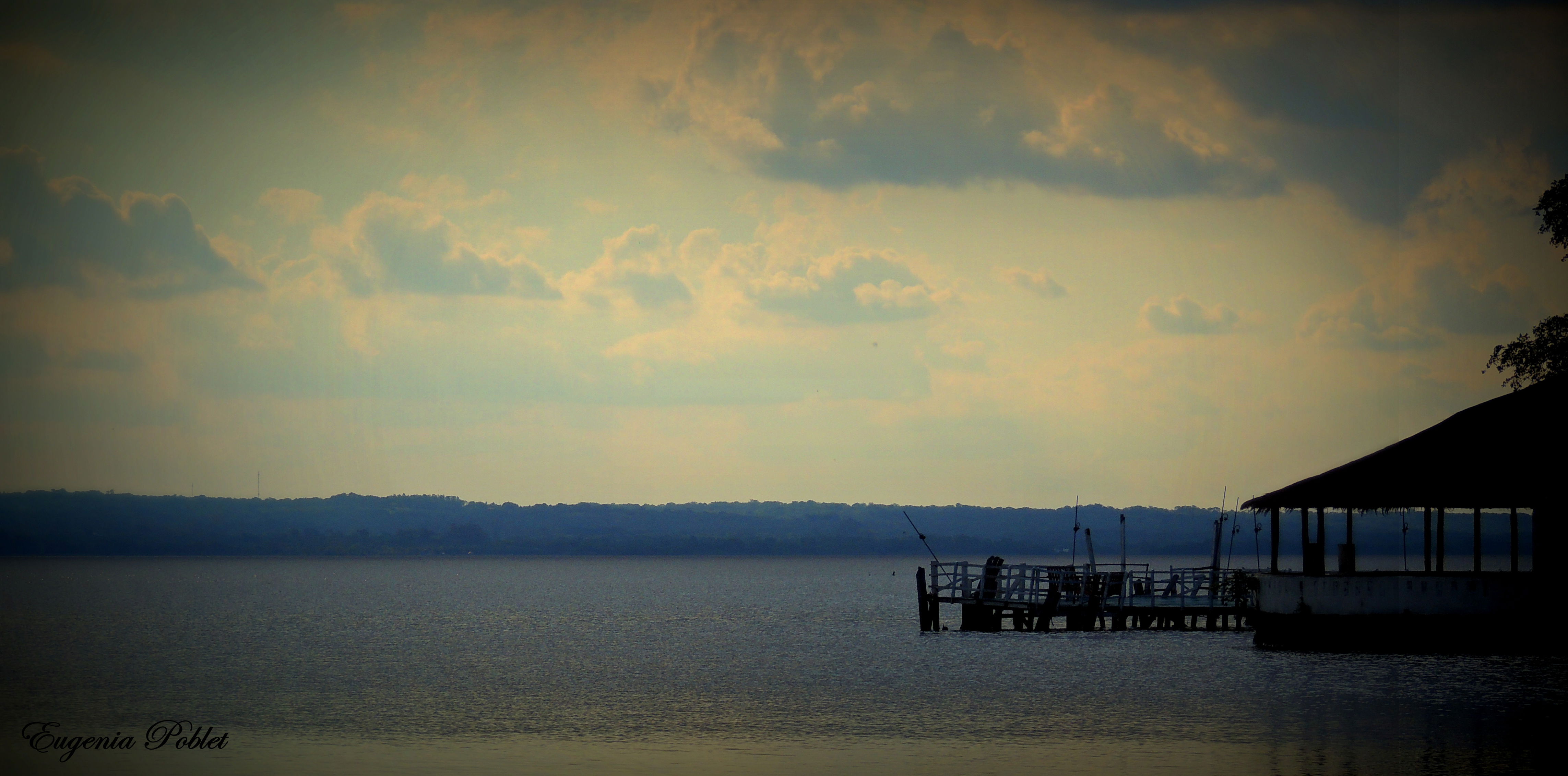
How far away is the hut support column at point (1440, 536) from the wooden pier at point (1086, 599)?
720 centimetres

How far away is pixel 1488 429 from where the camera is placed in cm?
3662

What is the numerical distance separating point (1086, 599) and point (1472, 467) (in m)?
17.5

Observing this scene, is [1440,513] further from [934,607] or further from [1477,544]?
[934,607]

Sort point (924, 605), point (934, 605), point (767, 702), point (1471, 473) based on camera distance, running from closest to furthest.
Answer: point (767, 702) < point (1471, 473) < point (934, 605) < point (924, 605)

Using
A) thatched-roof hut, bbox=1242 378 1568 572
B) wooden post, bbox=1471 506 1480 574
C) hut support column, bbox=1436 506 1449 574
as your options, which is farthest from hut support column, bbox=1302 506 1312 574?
wooden post, bbox=1471 506 1480 574

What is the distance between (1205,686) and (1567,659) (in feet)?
32.1

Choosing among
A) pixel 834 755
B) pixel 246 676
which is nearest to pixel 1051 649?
pixel 834 755

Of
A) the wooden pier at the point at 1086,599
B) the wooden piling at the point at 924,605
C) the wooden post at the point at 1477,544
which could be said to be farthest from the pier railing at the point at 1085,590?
the wooden post at the point at 1477,544

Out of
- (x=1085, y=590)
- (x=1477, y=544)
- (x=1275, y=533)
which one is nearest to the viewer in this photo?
(x=1275, y=533)

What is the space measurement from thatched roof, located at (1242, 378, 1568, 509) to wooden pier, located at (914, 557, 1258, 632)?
1228 cm

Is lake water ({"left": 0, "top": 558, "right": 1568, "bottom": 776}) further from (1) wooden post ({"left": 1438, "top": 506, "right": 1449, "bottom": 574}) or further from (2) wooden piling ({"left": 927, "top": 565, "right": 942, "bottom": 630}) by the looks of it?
(1) wooden post ({"left": 1438, "top": 506, "right": 1449, "bottom": 574})

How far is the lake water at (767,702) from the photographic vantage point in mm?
24266

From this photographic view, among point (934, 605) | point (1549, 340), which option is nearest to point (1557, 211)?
point (1549, 340)

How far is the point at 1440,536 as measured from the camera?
4162cm
